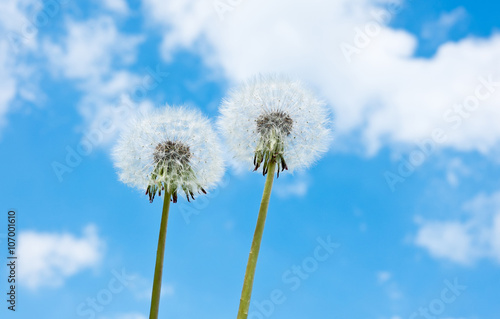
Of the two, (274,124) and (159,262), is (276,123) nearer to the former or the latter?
(274,124)

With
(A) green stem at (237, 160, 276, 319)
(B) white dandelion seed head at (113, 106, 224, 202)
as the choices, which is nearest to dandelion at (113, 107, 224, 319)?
(B) white dandelion seed head at (113, 106, 224, 202)

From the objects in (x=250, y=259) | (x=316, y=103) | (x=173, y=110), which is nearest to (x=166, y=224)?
(x=250, y=259)

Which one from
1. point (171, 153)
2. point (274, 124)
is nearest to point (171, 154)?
point (171, 153)

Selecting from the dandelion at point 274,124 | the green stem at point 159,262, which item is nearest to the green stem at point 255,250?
the dandelion at point 274,124

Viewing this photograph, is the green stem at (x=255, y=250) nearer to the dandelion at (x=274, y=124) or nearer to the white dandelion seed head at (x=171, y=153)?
the dandelion at (x=274, y=124)

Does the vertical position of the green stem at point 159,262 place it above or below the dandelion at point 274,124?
below

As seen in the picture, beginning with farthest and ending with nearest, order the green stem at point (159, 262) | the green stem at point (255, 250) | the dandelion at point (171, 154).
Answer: the dandelion at point (171, 154), the green stem at point (159, 262), the green stem at point (255, 250)

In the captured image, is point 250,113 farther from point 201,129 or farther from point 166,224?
point 166,224
